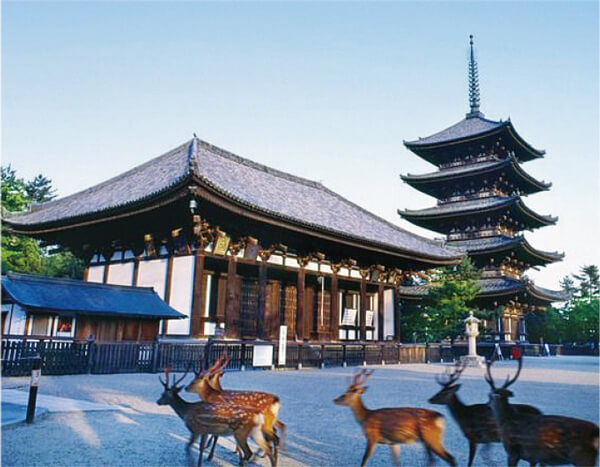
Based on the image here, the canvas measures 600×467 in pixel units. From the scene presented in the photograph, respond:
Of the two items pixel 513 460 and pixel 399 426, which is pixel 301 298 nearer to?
pixel 399 426

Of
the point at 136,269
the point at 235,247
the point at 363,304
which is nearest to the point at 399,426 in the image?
the point at 235,247

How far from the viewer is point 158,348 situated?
565 inches

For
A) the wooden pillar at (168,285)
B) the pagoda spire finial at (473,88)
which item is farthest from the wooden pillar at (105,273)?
the pagoda spire finial at (473,88)

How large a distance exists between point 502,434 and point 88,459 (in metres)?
4.24

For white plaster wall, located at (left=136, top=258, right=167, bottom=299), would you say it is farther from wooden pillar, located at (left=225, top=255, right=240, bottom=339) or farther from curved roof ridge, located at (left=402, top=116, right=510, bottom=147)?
curved roof ridge, located at (left=402, top=116, right=510, bottom=147)

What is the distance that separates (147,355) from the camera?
14.4 meters

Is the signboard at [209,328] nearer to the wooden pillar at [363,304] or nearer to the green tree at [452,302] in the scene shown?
the wooden pillar at [363,304]

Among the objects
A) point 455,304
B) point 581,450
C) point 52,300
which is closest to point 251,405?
point 581,450

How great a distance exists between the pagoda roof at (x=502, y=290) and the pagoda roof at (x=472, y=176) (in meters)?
8.00

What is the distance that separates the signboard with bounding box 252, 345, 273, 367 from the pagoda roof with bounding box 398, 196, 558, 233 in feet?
75.5

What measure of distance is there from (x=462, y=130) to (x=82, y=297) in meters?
34.1

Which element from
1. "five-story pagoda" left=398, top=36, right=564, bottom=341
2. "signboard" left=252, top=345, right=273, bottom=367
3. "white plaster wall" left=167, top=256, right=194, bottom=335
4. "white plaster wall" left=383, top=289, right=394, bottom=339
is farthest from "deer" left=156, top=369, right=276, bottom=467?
"five-story pagoda" left=398, top=36, right=564, bottom=341

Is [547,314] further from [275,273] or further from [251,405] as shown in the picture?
[251,405]

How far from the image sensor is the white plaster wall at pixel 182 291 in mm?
17328
